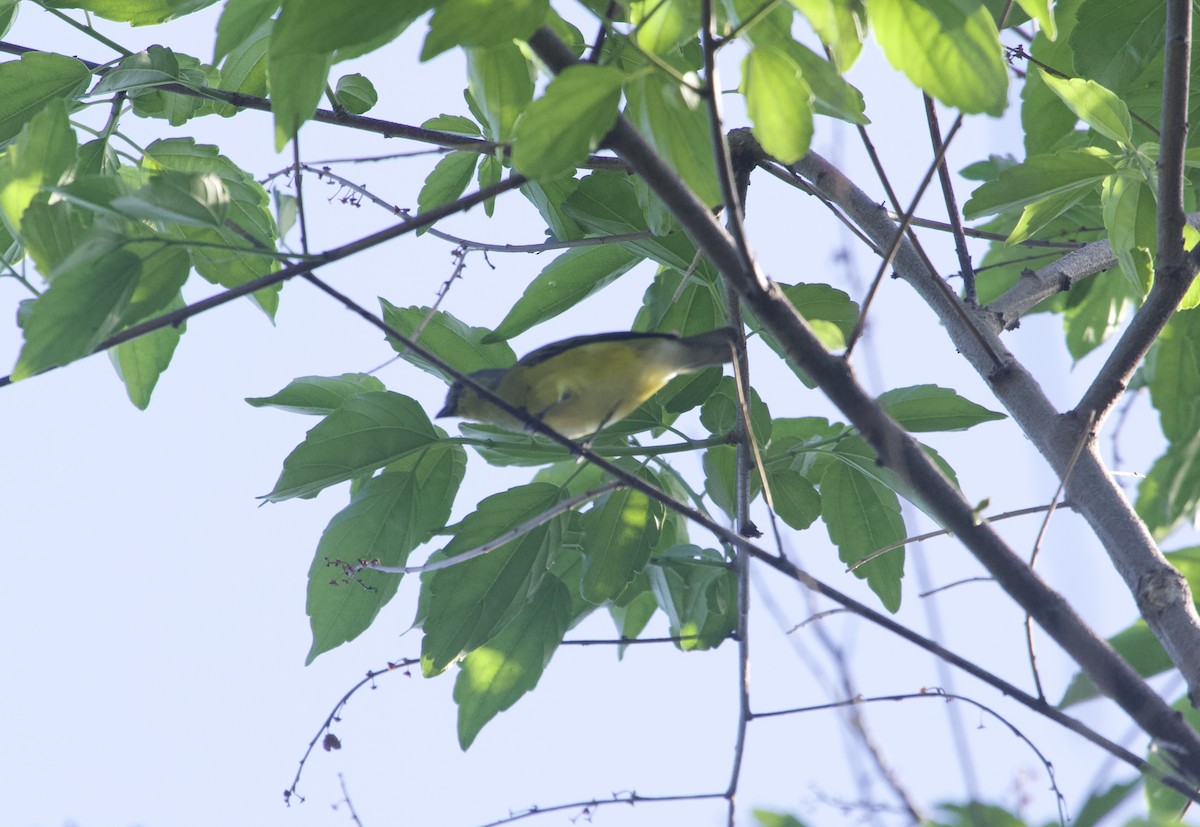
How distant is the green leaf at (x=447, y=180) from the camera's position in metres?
3.29

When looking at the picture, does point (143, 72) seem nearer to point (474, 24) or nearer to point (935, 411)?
point (474, 24)

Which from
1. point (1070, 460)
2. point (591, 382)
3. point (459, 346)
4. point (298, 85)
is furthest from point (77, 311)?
point (591, 382)

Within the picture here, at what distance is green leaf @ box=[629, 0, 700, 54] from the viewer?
69.6 inches

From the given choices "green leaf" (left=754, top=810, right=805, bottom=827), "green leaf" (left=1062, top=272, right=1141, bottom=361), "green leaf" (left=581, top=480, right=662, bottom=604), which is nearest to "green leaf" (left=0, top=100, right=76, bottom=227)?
"green leaf" (left=581, top=480, right=662, bottom=604)

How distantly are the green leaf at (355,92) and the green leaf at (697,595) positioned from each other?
165 cm

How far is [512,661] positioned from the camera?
3111 mm

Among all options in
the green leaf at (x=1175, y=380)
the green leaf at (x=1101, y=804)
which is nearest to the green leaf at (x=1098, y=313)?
the green leaf at (x=1175, y=380)

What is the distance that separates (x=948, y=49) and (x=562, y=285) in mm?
1795

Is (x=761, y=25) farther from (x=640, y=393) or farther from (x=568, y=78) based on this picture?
(x=640, y=393)

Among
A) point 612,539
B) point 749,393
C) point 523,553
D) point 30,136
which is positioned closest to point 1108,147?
point 749,393

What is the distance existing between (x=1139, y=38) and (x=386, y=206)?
2.08 metres

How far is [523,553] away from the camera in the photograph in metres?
2.94

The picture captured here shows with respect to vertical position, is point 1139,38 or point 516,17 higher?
point 1139,38

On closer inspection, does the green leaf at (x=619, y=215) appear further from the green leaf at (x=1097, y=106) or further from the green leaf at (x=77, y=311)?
the green leaf at (x=77, y=311)
